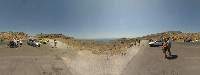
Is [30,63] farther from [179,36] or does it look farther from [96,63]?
[179,36]

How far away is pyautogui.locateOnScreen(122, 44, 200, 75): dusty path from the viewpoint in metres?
40.8

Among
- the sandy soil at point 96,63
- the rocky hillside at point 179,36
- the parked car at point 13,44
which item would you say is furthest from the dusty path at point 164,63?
the rocky hillside at point 179,36

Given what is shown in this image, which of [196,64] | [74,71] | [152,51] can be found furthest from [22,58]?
[196,64]

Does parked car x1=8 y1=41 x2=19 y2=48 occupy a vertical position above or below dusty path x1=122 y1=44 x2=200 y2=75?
above

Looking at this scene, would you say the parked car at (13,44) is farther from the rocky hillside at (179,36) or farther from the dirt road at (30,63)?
the rocky hillside at (179,36)

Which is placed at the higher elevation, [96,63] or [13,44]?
[13,44]

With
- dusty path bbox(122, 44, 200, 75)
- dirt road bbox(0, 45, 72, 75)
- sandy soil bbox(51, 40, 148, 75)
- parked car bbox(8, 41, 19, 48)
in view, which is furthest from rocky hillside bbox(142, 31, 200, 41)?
dirt road bbox(0, 45, 72, 75)

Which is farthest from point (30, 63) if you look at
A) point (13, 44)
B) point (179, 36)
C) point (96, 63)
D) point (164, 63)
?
point (179, 36)

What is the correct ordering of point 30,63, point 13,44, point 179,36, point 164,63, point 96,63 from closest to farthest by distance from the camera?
1. point 164,63
2. point 30,63
3. point 96,63
4. point 13,44
5. point 179,36

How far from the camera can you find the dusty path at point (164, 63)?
4075 centimetres

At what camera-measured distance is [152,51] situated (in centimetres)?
4847

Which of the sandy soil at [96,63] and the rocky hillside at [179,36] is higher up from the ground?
the rocky hillside at [179,36]

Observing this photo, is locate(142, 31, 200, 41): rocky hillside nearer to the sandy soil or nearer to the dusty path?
the sandy soil

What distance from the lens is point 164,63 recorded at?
42.8 meters
